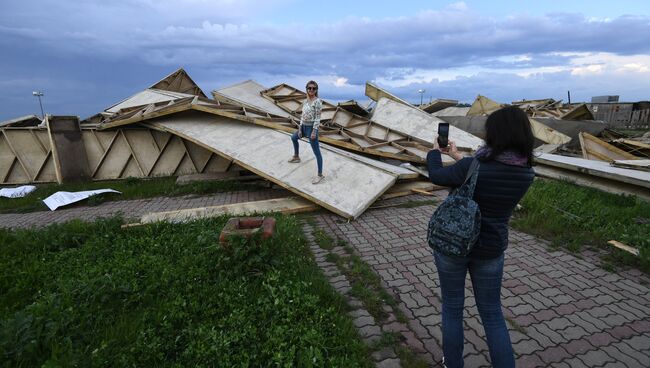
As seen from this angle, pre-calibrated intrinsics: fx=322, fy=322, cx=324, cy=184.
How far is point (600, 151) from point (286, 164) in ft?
31.7

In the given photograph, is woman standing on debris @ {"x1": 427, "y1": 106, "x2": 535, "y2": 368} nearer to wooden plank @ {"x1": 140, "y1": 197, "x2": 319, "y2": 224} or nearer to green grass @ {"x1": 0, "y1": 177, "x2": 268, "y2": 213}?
wooden plank @ {"x1": 140, "y1": 197, "x2": 319, "y2": 224}

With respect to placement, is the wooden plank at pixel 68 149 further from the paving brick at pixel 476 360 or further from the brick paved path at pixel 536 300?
the paving brick at pixel 476 360

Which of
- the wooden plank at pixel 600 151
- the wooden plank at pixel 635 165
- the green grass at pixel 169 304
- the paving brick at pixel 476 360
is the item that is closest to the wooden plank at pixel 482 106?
the wooden plank at pixel 600 151

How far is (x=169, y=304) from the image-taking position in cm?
350

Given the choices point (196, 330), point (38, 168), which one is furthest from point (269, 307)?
point (38, 168)

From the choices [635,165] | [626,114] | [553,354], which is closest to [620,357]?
[553,354]

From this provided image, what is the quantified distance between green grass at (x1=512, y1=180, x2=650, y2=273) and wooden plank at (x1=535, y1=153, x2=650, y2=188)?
1.27 feet

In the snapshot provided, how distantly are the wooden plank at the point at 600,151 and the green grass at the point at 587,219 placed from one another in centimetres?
314

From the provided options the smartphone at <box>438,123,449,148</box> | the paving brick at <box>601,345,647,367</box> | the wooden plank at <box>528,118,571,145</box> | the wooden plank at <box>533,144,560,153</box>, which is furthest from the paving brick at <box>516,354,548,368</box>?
the wooden plank at <box>528,118,571,145</box>

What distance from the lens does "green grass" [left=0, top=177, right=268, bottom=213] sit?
796cm

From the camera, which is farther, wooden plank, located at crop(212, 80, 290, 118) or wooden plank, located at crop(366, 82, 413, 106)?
wooden plank, located at crop(366, 82, 413, 106)

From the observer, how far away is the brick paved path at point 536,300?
120 inches

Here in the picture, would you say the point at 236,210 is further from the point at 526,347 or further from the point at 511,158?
the point at 511,158

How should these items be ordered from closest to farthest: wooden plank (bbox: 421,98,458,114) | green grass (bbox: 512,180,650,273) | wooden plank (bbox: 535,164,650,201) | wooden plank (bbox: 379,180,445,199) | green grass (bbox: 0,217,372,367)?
green grass (bbox: 0,217,372,367) < green grass (bbox: 512,180,650,273) < wooden plank (bbox: 535,164,650,201) < wooden plank (bbox: 379,180,445,199) < wooden plank (bbox: 421,98,458,114)
